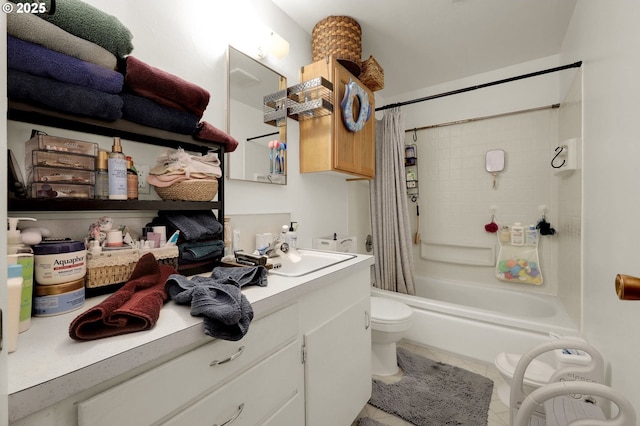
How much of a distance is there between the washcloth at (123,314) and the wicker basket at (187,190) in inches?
15.2

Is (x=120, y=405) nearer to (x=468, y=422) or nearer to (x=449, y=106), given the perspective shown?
(x=468, y=422)

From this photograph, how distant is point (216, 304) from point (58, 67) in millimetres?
754

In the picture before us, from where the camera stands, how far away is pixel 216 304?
0.66 m

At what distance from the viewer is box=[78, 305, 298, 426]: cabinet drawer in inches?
19.7

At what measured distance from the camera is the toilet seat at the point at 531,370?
138 cm

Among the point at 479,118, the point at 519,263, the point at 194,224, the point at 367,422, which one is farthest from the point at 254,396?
the point at 479,118

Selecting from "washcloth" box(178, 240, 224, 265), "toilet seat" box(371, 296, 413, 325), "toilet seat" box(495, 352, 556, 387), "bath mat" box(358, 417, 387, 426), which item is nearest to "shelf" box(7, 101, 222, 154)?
"washcloth" box(178, 240, 224, 265)

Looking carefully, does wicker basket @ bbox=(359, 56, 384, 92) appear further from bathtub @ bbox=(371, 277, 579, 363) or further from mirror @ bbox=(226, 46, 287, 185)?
bathtub @ bbox=(371, 277, 579, 363)

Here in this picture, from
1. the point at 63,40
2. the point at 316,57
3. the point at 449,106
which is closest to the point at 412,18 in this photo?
the point at 316,57

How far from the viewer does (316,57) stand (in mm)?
1940

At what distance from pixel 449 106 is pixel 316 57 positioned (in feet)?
5.29

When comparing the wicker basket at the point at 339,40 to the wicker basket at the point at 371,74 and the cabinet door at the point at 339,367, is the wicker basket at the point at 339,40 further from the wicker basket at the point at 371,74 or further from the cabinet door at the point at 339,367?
the cabinet door at the point at 339,367

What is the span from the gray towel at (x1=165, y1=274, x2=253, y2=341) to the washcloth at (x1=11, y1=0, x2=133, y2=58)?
2.42 ft

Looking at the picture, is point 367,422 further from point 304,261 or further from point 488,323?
point 488,323
